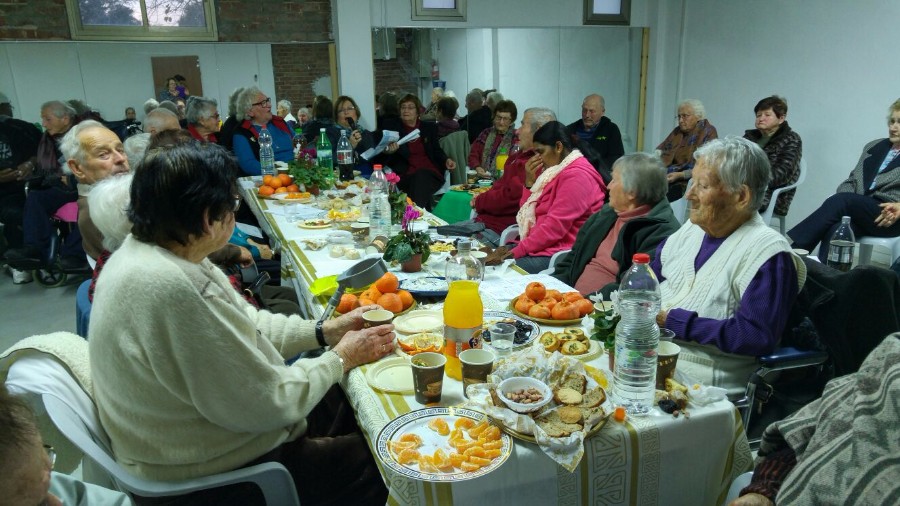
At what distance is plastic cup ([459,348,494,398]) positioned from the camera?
4.68 feet

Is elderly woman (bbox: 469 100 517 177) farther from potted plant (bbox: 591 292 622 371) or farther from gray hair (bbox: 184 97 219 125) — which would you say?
potted plant (bbox: 591 292 622 371)

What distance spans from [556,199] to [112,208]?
2101 mm

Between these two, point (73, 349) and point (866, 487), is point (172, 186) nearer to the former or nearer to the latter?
point (73, 349)

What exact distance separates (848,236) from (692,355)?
8.88 ft

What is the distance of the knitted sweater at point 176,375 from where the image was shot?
1.25m

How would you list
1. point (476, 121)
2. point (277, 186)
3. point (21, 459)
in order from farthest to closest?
point (476, 121)
point (277, 186)
point (21, 459)

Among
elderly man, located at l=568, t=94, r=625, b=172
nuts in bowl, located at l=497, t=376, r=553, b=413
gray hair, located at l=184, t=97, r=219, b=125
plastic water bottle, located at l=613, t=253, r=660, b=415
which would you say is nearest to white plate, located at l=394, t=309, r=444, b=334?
nuts in bowl, located at l=497, t=376, r=553, b=413

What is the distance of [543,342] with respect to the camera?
1660mm

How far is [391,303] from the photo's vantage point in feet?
6.35

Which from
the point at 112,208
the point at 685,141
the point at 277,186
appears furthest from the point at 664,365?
the point at 685,141

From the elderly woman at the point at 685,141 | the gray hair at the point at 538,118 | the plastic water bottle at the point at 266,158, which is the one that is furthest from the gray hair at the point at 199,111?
the elderly woman at the point at 685,141

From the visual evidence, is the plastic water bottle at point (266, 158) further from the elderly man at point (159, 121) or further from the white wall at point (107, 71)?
the white wall at point (107, 71)

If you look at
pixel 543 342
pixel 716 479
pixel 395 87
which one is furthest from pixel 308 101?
pixel 716 479

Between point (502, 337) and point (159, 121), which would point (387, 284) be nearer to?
point (502, 337)
